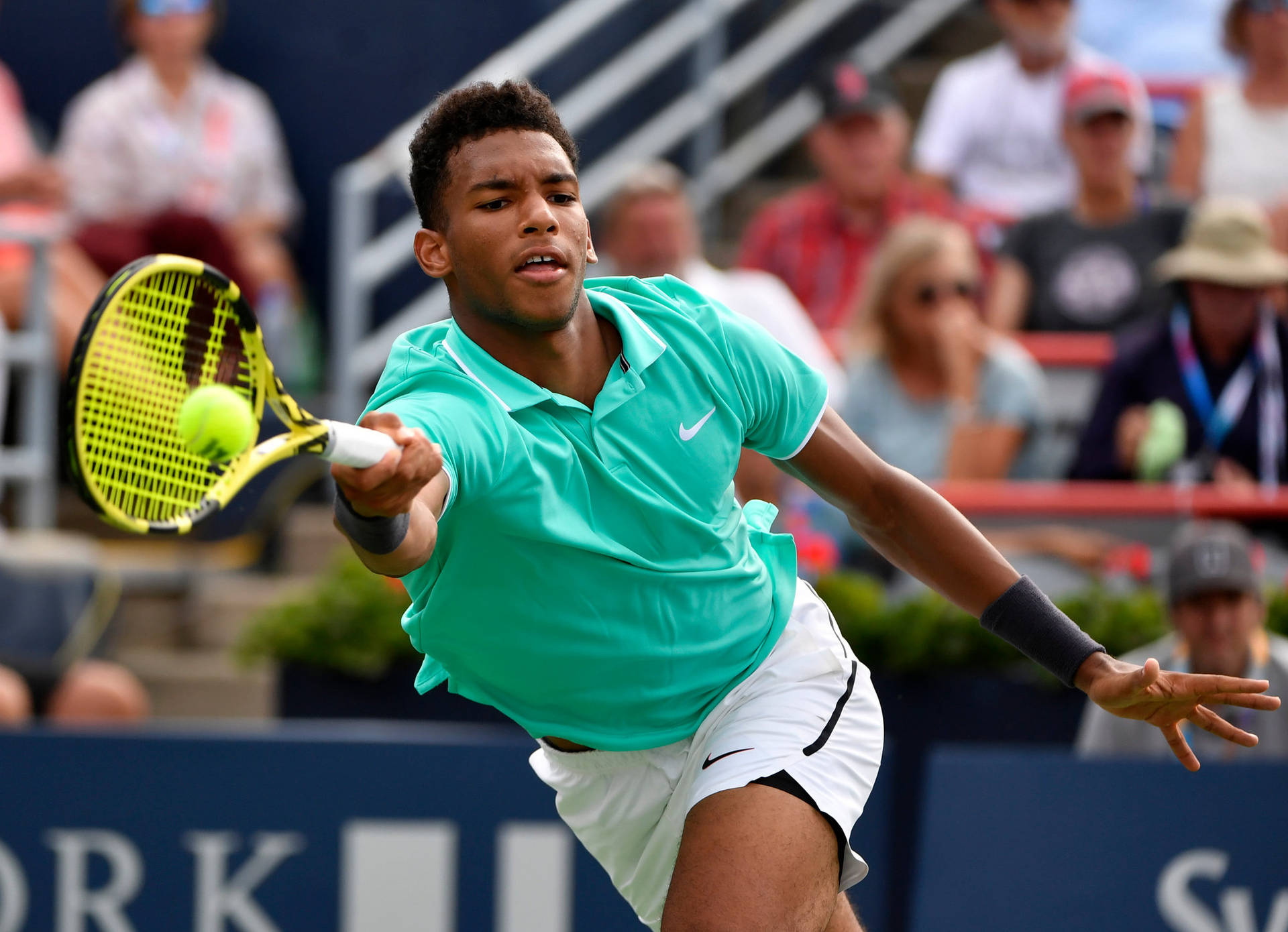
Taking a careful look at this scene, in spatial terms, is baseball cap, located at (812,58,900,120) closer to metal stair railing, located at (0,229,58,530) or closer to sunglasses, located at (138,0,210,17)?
sunglasses, located at (138,0,210,17)

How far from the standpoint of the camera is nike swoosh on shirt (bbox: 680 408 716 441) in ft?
9.80

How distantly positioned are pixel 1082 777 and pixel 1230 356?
2.05 metres

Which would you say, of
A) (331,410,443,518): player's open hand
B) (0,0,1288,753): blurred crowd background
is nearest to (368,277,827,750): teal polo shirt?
(331,410,443,518): player's open hand

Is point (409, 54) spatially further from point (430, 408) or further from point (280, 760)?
point (430, 408)

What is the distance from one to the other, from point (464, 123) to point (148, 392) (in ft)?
2.34

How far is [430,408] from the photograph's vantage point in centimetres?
267

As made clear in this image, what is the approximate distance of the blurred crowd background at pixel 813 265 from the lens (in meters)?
5.67

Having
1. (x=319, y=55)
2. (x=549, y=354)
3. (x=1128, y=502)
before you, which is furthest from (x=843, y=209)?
(x=549, y=354)

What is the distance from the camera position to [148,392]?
2.52 meters

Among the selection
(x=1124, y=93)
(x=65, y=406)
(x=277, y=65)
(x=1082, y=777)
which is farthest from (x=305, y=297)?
(x=65, y=406)

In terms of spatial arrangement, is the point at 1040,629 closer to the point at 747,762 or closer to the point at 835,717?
the point at 835,717

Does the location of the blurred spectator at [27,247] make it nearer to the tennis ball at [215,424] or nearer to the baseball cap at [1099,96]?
the baseball cap at [1099,96]

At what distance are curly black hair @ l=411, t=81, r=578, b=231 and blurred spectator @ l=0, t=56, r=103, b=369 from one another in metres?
3.67

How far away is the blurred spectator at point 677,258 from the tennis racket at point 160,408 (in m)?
3.48
